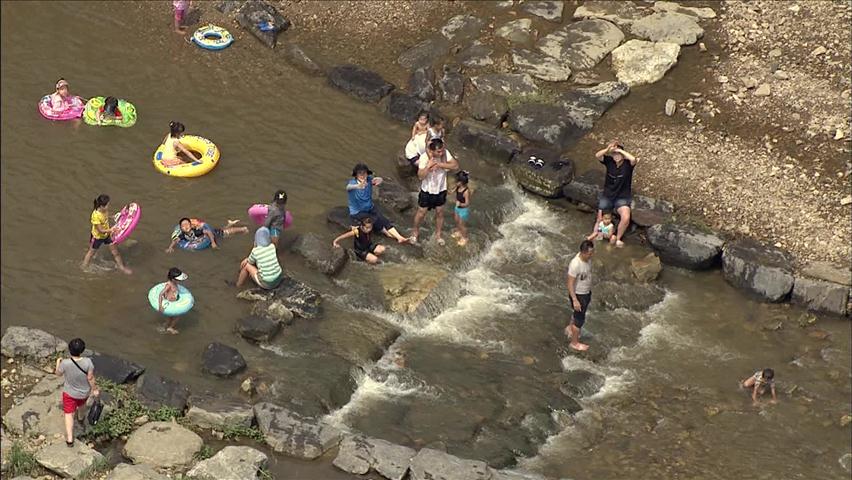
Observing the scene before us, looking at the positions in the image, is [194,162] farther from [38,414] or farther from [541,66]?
[541,66]

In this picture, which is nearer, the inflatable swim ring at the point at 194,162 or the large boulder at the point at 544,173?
the inflatable swim ring at the point at 194,162

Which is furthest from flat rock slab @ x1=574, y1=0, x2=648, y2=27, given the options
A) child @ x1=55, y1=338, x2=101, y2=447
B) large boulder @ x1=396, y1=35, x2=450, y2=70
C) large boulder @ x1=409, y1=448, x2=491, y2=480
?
child @ x1=55, y1=338, x2=101, y2=447

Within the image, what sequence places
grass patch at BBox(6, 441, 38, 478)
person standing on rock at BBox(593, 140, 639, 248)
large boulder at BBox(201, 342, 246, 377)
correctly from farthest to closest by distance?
person standing on rock at BBox(593, 140, 639, 248) → large boulder at BBox(201, 342, 246, 377) → grass patch at BBox(6, 441, 38, 478)

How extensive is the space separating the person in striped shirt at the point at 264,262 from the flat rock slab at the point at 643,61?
28.7 feet

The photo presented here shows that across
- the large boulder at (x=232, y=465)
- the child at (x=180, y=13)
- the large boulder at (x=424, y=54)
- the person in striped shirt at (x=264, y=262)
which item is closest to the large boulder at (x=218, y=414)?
the large boulder at (x=232, y=465)

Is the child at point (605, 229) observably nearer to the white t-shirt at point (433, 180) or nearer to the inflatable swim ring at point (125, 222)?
the white t-shirt at point (433, 180)

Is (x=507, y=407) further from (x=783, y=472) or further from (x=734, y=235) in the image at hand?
(x=734, y=235)

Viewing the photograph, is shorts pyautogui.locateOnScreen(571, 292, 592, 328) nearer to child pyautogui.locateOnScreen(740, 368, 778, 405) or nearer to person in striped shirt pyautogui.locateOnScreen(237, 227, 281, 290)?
child pyautogui.locateOnScreen(740, 368, 778, 405)

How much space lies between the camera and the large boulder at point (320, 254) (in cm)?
1725

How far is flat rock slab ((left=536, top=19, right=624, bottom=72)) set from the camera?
22000mm

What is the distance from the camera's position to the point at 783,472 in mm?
14227

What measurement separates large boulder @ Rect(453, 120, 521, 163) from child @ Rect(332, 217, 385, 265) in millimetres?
3571

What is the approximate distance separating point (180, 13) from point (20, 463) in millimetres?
12724

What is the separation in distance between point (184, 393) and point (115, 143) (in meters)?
7.30
